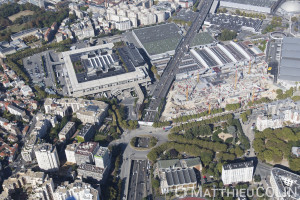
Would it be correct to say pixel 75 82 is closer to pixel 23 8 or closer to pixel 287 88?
pixel 287 88

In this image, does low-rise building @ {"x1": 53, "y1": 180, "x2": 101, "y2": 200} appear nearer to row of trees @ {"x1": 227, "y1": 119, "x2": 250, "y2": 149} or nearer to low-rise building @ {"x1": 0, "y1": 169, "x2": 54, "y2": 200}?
low-rise building @ {"x1": 0, "y1": 169, "x2": 54, "y2": 200}

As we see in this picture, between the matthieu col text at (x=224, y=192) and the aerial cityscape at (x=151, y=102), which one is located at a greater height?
the aerial cityscape at (x=151, y=102)

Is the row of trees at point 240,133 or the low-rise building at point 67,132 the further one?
the low-rise building at point 67,132

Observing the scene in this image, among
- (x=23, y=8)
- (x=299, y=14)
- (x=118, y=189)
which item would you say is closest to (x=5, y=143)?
(x=118, y=189)

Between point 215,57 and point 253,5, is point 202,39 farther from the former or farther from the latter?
point 253,5

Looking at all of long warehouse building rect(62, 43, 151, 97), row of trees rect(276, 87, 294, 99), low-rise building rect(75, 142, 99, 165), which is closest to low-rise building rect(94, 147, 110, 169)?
low-rise building rect(75, 142, 99, 165)

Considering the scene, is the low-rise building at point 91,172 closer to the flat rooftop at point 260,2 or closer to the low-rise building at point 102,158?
the low-rise building at point 102,158

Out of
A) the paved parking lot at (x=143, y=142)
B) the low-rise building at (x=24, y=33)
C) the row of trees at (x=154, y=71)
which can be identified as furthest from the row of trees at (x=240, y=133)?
the low-rise building at (x=24, y=33)
